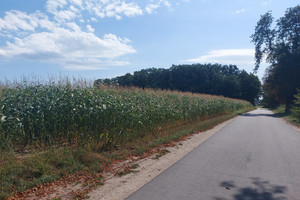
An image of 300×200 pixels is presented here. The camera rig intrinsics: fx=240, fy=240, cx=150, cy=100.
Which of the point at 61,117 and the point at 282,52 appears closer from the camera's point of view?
the point at 61,117

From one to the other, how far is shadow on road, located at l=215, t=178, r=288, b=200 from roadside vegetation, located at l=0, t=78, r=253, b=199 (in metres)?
3.17

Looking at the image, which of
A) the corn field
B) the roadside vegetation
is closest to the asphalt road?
the roadside vegetation

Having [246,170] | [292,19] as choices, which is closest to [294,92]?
[292,19]

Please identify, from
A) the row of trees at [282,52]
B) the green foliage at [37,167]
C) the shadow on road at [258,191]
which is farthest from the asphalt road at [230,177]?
the row of trees at [282,52]

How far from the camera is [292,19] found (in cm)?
3569

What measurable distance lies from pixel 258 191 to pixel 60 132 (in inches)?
252

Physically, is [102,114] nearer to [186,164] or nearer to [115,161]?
[115,161]

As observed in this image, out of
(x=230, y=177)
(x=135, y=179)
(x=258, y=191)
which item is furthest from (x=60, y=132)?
(x=258, y=191)

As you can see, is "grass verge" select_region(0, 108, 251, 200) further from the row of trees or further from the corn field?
the row of trees

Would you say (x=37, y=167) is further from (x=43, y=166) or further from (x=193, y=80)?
(x=193, y=80)

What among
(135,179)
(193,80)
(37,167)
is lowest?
(135,179)

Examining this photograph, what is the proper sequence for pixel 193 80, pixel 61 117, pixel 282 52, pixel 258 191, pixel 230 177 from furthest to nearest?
pixel 193 80, pixel 282 52, pixel 61 117, pixel 230 177, pixel 258 191

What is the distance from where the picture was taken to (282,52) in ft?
116

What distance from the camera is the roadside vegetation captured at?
18.4ft
